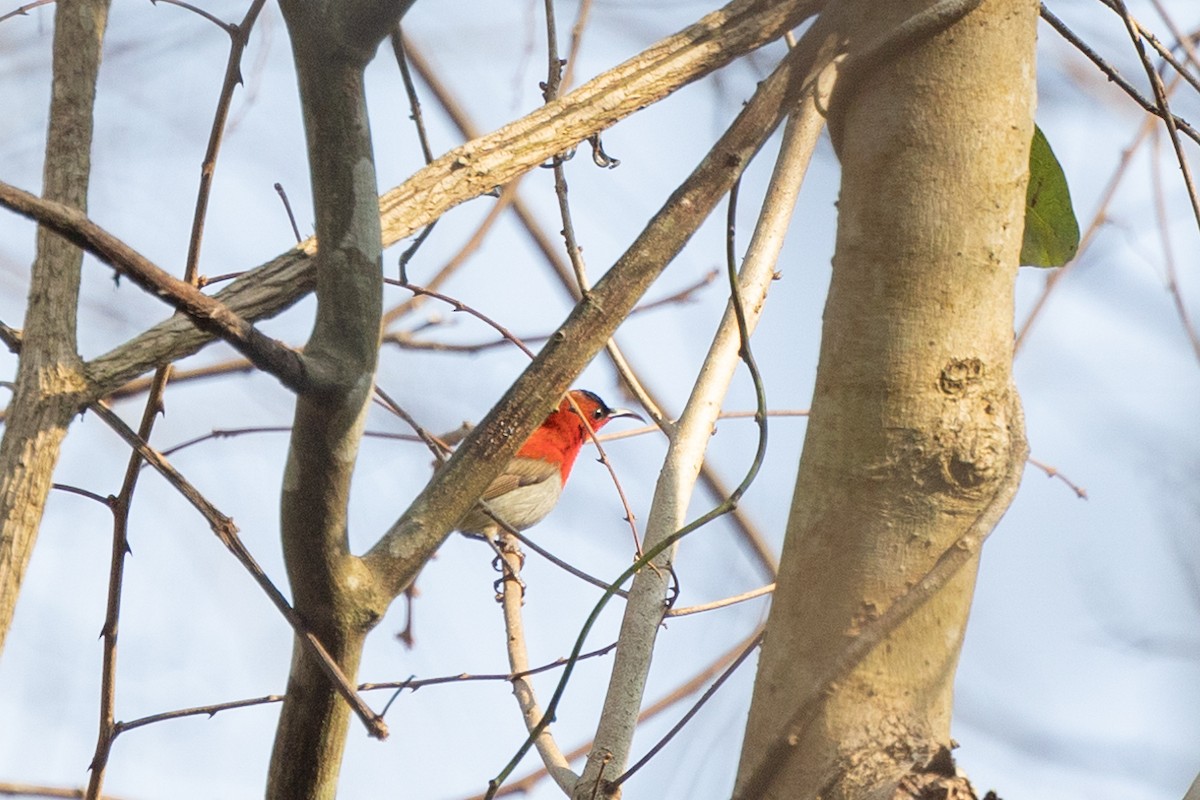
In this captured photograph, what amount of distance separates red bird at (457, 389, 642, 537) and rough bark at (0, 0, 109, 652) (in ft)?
12.4

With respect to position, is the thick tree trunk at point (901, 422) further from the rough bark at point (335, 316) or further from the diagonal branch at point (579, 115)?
the rough bark at point (335, 316)

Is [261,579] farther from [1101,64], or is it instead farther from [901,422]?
[1101,64]

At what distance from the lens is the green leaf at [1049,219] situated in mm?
2055

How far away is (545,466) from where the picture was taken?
232 inches

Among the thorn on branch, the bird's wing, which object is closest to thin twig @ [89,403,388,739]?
the thorn on branch

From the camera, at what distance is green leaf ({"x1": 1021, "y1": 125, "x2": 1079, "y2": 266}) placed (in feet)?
6.74

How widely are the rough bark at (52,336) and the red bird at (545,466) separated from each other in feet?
12.4

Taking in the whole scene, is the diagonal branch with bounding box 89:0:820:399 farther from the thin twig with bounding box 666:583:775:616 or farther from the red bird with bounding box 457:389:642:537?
the red bird with bounding box 457:389:642:537

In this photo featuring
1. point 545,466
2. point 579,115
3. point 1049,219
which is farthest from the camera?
point 545,466

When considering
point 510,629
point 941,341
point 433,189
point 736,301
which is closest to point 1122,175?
point 736,301

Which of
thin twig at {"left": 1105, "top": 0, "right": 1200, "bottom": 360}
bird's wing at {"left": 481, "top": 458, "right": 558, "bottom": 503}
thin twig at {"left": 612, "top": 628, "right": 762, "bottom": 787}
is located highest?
bird's wing at {"left": 481, "top": 458, "right": 558, "bottom": 503}

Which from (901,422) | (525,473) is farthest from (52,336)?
(525,473)

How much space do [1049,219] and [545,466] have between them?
402 centimetres

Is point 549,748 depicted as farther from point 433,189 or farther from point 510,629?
point 433,189
